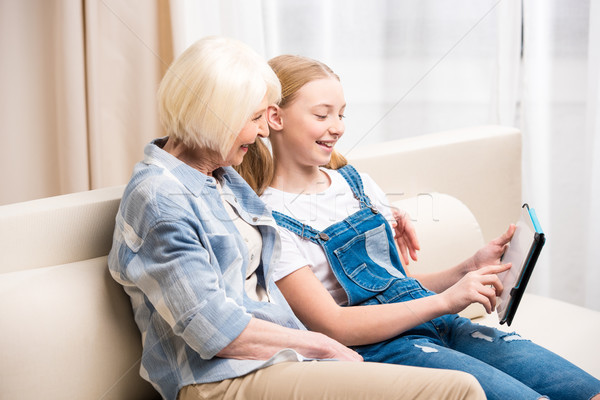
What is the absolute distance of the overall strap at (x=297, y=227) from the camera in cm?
121

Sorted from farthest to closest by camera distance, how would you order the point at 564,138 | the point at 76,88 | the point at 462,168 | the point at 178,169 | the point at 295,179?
the point at 564,138
the point at 76,88
the point at 462,168
the point at 295,179
the point at 178,169

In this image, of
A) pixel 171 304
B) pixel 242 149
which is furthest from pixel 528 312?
pixel 171 304

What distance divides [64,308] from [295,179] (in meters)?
0.48

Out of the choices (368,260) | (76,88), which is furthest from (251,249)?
(76,88)

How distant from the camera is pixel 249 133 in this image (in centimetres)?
106

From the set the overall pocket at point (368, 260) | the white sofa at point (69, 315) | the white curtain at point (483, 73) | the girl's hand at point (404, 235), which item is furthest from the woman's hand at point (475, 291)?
the white curtain at point (483, 73)

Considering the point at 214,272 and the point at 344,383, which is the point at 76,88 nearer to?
the point at 214,272

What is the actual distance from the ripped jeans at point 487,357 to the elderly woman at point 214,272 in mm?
135

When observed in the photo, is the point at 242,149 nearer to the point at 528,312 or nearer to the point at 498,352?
the point at 498,352

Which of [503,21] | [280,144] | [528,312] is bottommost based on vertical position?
[528,312]

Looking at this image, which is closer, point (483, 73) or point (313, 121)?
point (313, 121)

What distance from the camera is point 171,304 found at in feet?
3.03

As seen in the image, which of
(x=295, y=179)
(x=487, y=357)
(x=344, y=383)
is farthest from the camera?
(x=295, y=179)

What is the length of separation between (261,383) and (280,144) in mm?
483
